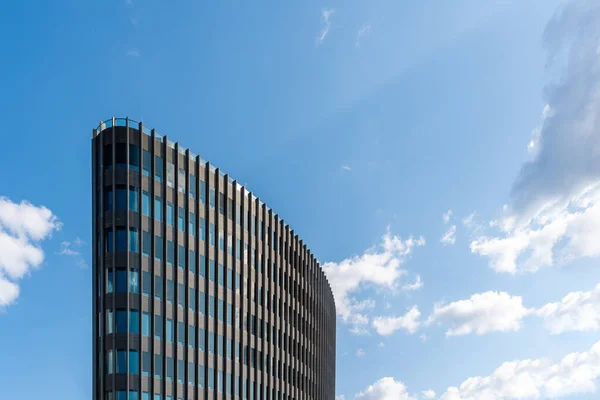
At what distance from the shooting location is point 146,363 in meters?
60.8

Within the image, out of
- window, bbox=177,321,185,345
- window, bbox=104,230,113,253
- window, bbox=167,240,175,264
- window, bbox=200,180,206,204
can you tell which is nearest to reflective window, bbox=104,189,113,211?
window, bbox=104,230,113,253

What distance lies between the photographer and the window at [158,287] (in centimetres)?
6328

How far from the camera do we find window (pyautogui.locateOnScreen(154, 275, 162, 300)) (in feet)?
208

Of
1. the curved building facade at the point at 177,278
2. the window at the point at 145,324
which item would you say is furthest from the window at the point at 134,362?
the window at the point at 145,324

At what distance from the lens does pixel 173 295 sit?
65312mm

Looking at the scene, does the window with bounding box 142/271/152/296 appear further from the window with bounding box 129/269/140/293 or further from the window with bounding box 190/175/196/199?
the window with bounding box 190/175/196/199

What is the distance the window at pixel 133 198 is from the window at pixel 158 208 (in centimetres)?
218

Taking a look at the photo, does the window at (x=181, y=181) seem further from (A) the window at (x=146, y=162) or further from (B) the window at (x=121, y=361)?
(B) the window at (x=121, y=361)

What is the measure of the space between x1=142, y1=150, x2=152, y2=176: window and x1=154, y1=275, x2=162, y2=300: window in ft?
33.3

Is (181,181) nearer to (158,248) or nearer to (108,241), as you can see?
(158,248)

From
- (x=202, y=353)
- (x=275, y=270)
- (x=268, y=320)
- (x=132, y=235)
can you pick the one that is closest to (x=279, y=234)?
(x=275, y=270)

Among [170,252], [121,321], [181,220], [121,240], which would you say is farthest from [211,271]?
[121,321]

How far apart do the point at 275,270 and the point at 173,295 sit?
902 inches

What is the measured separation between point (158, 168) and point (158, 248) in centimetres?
788
